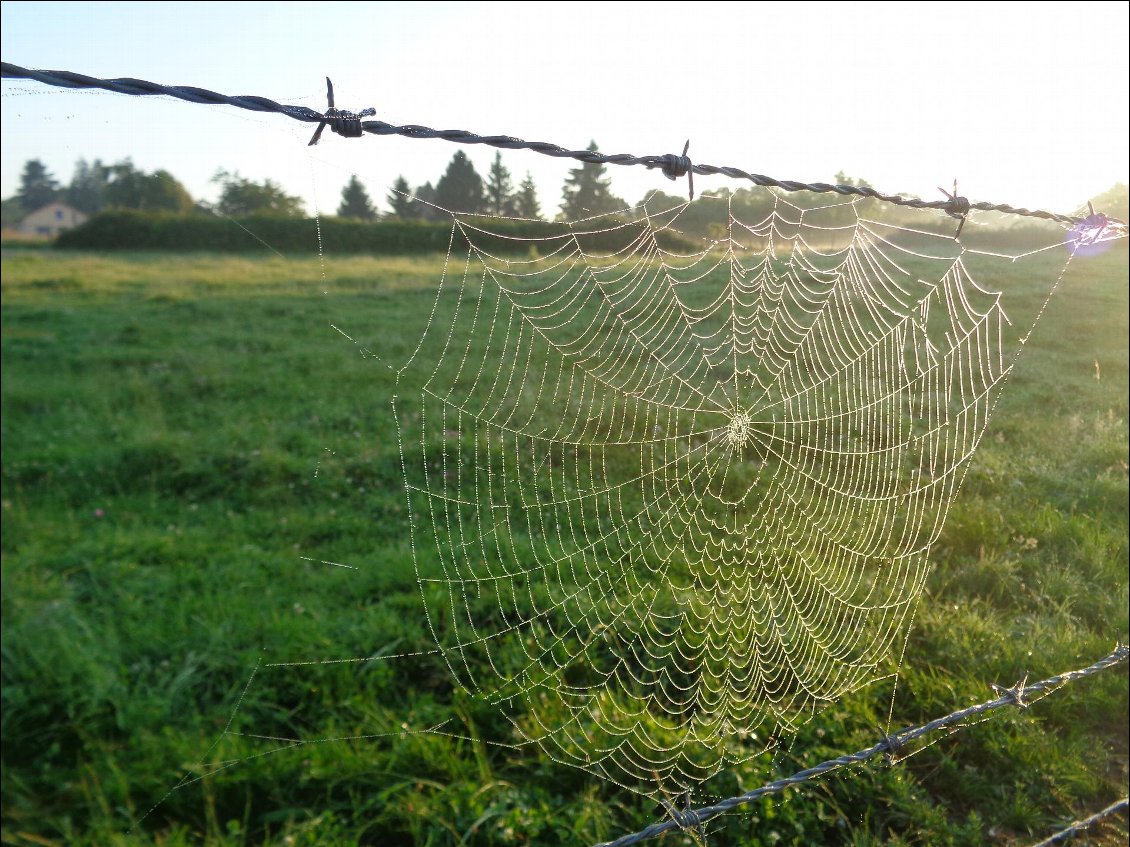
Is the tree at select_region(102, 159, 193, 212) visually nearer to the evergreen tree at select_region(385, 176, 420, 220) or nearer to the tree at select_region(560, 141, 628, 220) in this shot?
the evergreen tree at select_region(385, 176, 420, 220)

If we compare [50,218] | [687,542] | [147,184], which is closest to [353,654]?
[687,542]

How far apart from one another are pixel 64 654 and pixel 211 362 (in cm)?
543

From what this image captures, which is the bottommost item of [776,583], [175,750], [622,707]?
[175,750]

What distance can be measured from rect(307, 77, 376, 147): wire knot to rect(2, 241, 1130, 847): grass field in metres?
0.27

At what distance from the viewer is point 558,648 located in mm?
3230

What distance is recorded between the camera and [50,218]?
8.79 meters

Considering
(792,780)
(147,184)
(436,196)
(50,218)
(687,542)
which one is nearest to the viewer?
(792,780)

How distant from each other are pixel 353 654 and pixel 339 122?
2.71 m

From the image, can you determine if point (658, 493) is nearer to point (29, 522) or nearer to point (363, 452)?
point (363, 452)

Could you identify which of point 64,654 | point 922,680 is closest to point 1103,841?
point 922,680

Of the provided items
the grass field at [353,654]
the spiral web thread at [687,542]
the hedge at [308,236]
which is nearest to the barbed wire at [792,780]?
the spiral web thread at [687,542]

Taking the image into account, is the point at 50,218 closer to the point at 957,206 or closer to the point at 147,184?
the point at 147,184

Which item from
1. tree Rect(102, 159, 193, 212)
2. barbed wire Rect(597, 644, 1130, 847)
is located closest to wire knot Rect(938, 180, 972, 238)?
barbed wire Rect(597, 644, 1130, 847)

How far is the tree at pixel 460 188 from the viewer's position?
92.7 inches
